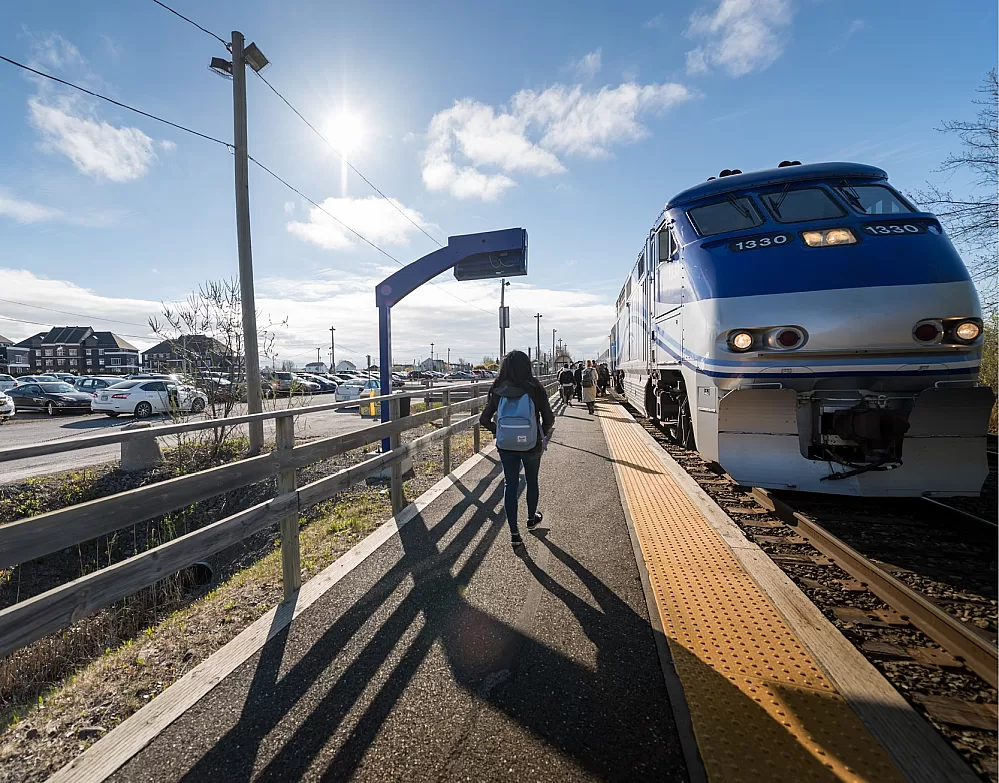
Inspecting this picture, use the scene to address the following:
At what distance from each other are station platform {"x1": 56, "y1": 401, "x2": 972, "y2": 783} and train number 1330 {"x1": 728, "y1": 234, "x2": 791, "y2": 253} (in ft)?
9.59

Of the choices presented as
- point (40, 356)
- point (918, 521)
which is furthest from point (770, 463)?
point (40, 356)

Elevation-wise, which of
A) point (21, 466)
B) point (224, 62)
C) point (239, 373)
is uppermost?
point (224, 62)

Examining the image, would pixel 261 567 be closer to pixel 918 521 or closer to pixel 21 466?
pixel 918 521

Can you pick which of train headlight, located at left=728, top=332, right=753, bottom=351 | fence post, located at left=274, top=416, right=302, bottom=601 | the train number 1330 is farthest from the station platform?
the train number 1330

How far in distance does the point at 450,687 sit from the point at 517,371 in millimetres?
2558

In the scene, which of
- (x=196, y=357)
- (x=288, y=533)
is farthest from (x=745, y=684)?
(x=196, y=357)

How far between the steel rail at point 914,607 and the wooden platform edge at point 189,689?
359cm

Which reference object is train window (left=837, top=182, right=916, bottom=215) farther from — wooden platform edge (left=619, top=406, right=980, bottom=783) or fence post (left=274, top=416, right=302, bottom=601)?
fence post (left=274, top=416, right=302, bottom=601)

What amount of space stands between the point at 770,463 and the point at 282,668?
4.26 metres

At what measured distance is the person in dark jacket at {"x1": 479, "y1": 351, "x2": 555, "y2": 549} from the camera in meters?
4.04

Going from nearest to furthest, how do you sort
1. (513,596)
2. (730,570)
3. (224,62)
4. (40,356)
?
(513,596), (730,570), (224,62), (40,356)

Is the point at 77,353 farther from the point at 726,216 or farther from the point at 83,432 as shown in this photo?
the point at 726,216

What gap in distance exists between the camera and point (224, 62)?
8.75m

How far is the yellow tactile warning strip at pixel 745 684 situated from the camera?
173 centimetres
